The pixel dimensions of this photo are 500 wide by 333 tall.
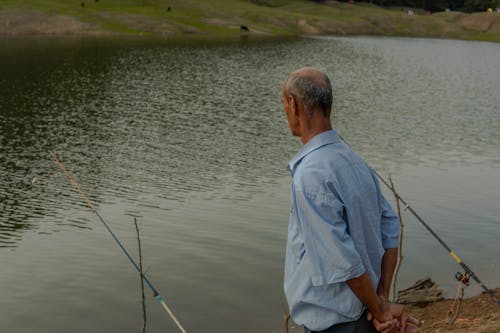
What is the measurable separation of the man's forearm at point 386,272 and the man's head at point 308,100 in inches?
42.5

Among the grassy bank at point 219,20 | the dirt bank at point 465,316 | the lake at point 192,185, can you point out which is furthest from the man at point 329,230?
the grassy bank at point 219,20

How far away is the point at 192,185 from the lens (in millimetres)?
24203

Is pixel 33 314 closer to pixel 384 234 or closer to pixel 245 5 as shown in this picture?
pixel 384 234

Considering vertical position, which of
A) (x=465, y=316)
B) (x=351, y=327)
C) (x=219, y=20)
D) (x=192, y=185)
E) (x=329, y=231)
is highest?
(x=329, y=231)

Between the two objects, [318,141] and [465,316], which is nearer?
[318,141]

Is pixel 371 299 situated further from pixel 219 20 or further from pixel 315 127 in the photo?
pixel 219 20

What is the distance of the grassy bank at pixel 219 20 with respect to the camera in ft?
318

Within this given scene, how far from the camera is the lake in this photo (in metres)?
14.9

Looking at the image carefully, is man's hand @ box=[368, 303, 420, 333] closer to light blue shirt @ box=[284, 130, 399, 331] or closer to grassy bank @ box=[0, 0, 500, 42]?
light blue shirt @ box=[284, 130, 399, 331]

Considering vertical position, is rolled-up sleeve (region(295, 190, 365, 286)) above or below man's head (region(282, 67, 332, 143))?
below

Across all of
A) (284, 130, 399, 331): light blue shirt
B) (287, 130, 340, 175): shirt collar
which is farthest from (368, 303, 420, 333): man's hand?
(287, 130, 340, 175): shirt collar

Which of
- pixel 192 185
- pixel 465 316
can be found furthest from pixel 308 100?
pixel 192 185

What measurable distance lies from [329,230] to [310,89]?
971mm

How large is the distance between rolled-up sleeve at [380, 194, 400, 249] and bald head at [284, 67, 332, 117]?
0.92 m
